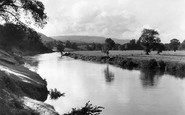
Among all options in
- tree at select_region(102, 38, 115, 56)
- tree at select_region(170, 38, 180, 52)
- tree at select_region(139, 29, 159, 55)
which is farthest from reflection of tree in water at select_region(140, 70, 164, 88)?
tree at select_region(170, 38, 180, 52)

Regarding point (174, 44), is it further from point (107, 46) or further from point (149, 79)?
point (149, 79)

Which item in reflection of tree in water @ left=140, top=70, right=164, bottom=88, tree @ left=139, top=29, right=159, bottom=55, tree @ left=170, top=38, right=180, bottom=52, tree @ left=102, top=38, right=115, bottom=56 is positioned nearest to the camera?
reflection of tree in water @ left=140, top=70, right=164, bottom=88

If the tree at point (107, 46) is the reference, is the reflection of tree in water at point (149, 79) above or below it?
below

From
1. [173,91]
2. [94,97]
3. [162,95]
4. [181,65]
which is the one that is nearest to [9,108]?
[94,97]

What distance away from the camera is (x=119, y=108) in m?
27.2

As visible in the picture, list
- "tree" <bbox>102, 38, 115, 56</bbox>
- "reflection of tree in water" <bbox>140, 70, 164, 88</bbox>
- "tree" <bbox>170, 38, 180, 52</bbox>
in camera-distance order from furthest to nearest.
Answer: "tree" <bbox>170, 38, 180, 52</bbox> → "tree" <bbox>102, 38, 115, 56</bbox> → "reflection of tree in water" <bbox>140, 70, 164, 88</bbox>

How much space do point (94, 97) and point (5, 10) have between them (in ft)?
51.0

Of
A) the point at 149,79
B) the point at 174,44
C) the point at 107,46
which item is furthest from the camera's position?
the point at 174,44

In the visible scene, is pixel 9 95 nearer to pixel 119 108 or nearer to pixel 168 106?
pixel 119 108

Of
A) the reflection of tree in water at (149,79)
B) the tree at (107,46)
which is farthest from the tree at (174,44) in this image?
the reflection of tree in water at (149,79)

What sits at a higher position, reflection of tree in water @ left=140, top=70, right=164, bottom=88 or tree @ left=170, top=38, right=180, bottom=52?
tree @ left=170, top=38, right=180, bottom=52

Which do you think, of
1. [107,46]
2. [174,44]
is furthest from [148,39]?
[174,44]

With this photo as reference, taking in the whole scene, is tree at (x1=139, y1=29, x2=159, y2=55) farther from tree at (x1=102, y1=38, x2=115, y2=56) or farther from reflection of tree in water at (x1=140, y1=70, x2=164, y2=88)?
reflection of tree in water at (x1=140, y1=70, x2=164, y2=88)

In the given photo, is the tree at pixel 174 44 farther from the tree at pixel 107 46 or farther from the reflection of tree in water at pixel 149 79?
the reflection of tree in water at pixel 149 79
